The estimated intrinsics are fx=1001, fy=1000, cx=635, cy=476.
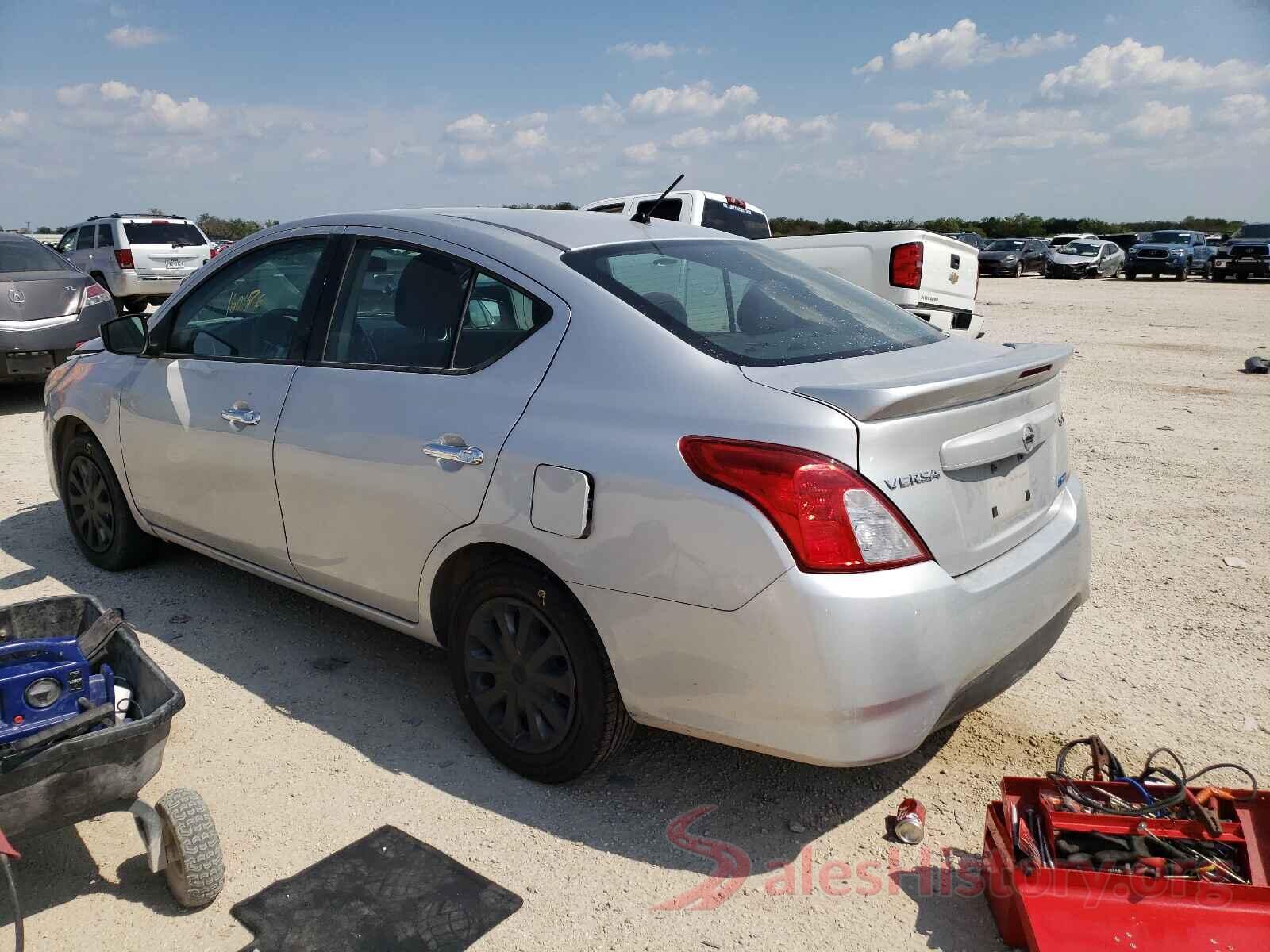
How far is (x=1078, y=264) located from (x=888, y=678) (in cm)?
3694

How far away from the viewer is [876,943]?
247 cm

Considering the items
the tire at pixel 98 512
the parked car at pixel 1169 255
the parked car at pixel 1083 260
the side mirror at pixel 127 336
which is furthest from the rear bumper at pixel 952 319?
the parked car at pixel 1169 255

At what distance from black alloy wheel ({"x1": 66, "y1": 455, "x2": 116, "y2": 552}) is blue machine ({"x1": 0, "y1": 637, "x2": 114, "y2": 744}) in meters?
2.16

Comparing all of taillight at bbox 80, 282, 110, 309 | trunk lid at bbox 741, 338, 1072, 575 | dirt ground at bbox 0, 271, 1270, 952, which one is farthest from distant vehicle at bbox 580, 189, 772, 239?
trunk lid at bbox 741, 338, 1072, 575

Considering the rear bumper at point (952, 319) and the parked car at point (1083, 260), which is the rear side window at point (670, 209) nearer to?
the rear bumper at point (952, 319)

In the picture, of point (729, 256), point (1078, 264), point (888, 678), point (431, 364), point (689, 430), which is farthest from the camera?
point (1078, 264)

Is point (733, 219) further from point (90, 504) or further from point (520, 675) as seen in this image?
point (520, 675)

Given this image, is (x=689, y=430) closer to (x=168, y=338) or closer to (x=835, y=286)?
(x=835, y=286)

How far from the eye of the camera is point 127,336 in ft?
14.6

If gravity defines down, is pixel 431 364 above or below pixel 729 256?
below

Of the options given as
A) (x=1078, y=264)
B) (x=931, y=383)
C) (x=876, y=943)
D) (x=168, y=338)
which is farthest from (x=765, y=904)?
(x=1078, y=264)

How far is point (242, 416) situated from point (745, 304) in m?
1.98

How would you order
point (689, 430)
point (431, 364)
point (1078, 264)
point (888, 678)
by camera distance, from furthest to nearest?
point (1078, 264) < point (431, 364) < point (689, 430) < point (888, 678)

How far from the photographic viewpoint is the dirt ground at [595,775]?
8.46 ft
